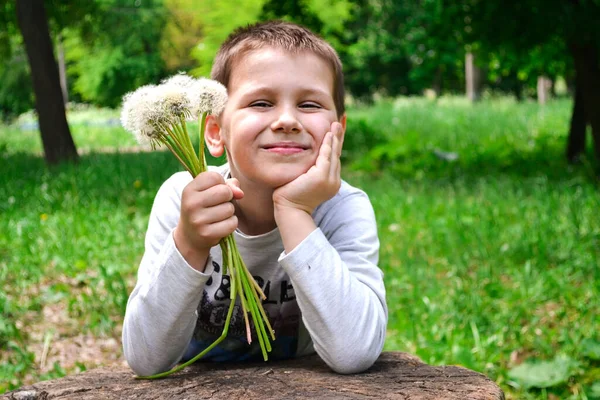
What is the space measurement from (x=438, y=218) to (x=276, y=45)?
3746 millimetres

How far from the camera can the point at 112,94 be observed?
2483 centimetres

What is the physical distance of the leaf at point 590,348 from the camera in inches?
124

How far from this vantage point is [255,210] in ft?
6.31

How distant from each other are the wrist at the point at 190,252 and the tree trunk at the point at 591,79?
5.86 m

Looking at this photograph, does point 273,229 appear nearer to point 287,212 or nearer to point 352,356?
point 287,212

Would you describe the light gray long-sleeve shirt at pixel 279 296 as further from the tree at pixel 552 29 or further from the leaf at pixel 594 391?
the tree at pixel 552 29

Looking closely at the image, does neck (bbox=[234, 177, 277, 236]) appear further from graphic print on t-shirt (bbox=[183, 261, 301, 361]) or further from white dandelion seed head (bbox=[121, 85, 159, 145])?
white dandelion seed head (bbox=[121, 85, 159, 145])

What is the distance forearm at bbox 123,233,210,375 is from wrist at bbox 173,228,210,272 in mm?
17

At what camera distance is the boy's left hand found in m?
1.72

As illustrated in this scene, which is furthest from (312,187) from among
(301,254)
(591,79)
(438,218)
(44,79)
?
(44,79)

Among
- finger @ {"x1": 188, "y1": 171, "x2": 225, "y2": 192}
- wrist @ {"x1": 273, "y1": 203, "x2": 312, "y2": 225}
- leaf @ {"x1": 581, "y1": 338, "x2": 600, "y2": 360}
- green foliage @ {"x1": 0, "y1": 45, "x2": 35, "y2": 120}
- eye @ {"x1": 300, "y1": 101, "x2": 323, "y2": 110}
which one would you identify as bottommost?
leaf @ {"x1": 581, "y1": 338, "x2": 600, "y2": 360}

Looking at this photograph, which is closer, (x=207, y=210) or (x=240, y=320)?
(x=207, y=210)

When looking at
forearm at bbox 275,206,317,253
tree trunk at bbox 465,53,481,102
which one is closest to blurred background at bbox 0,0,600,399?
forearm at bbox 275,206,317,253

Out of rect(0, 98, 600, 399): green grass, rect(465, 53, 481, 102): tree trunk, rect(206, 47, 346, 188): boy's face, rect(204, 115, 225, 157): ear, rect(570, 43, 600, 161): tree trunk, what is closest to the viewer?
rect(206, 47, 346, 188): boy's face
